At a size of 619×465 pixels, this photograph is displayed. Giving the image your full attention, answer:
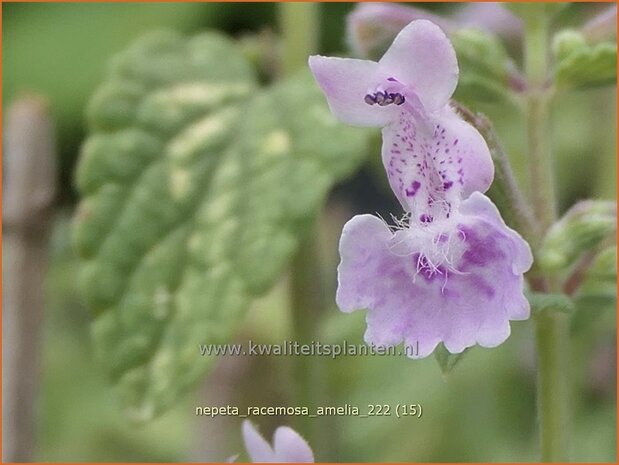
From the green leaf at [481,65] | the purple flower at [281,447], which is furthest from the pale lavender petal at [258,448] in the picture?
the green leaf at [481,65]

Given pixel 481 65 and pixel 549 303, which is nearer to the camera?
pixel 549 303

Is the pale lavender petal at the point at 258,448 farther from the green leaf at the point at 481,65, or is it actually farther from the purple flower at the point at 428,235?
the green leaf at the point at 481,65

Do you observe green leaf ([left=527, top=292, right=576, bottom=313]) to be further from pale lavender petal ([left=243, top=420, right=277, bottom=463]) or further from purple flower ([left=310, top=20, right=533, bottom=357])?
pale lavender petal ([left=243, top=420, right=277, bottom=463])

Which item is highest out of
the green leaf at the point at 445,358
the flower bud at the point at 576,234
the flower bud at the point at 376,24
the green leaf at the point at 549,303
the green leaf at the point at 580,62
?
the flower bud at the point at 376,24

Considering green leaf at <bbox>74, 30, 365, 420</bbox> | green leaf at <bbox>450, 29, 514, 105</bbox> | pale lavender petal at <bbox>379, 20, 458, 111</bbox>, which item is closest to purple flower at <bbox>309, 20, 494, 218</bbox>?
pale lavender petal at <bbox>379, 20, 458, 111</bbox>

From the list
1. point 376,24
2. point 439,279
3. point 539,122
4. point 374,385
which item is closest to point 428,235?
point 439,279

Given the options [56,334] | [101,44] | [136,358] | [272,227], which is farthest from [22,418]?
[101,44]

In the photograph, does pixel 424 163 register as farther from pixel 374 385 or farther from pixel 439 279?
pixel 374 385

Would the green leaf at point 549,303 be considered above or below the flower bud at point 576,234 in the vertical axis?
below
